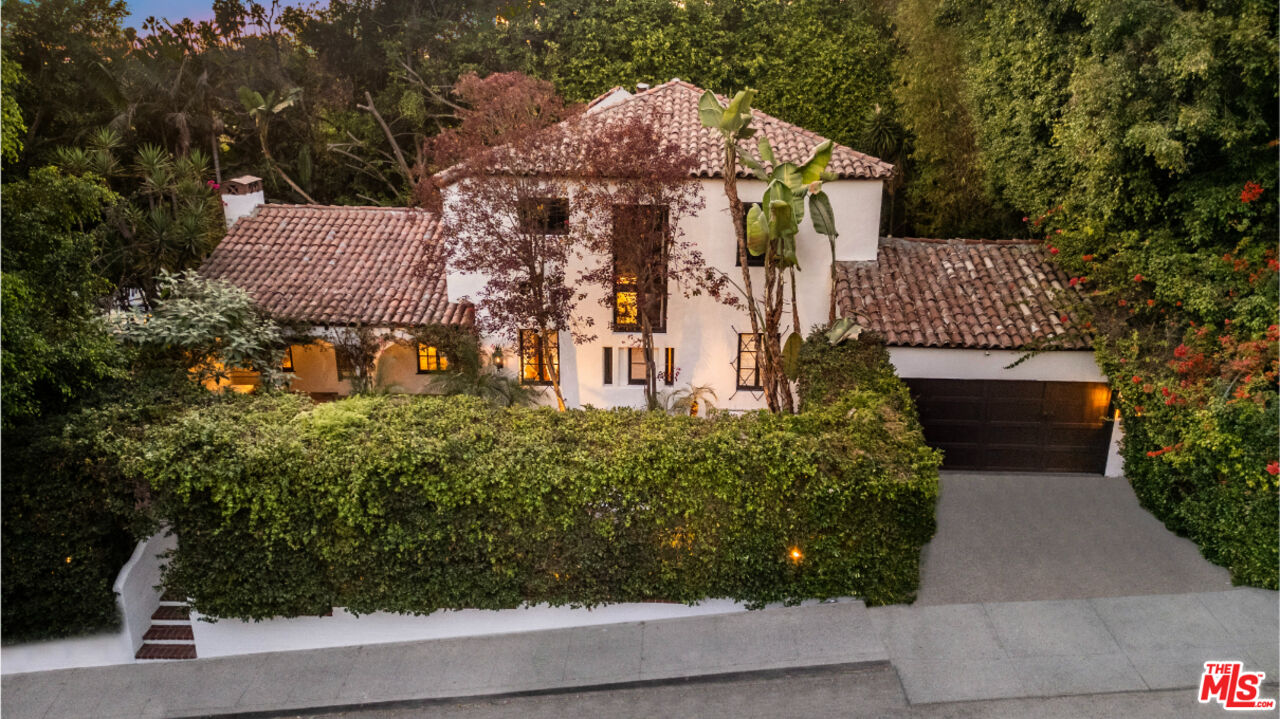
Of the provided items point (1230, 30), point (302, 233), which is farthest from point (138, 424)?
point (1230, 30)

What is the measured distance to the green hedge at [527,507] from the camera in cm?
949

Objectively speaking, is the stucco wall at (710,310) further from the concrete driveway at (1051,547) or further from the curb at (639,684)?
the curb at (639,684)

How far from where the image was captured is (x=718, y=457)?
9.55 meters

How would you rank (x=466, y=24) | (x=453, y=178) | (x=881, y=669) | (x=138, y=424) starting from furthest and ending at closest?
(x=466, y=24) → (x=453, y=178) → (x=138, y=424) → (x=881, y=669)

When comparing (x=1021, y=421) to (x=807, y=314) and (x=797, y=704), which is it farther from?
(x=797, y=704)

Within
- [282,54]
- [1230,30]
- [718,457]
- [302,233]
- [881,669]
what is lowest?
[881,669]

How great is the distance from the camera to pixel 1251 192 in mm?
10609

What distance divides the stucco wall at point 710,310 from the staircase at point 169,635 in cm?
689

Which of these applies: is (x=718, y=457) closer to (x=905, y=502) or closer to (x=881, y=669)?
(x=905, y=502)

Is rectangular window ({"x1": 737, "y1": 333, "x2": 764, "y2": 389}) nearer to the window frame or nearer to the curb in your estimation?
the window frame

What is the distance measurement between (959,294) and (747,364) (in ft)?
14.1

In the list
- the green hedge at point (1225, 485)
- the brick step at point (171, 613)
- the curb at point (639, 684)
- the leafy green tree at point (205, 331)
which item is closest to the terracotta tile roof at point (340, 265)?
the leafy green tree at point (205, 331)

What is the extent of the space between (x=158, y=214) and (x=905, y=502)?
52.1 feet
